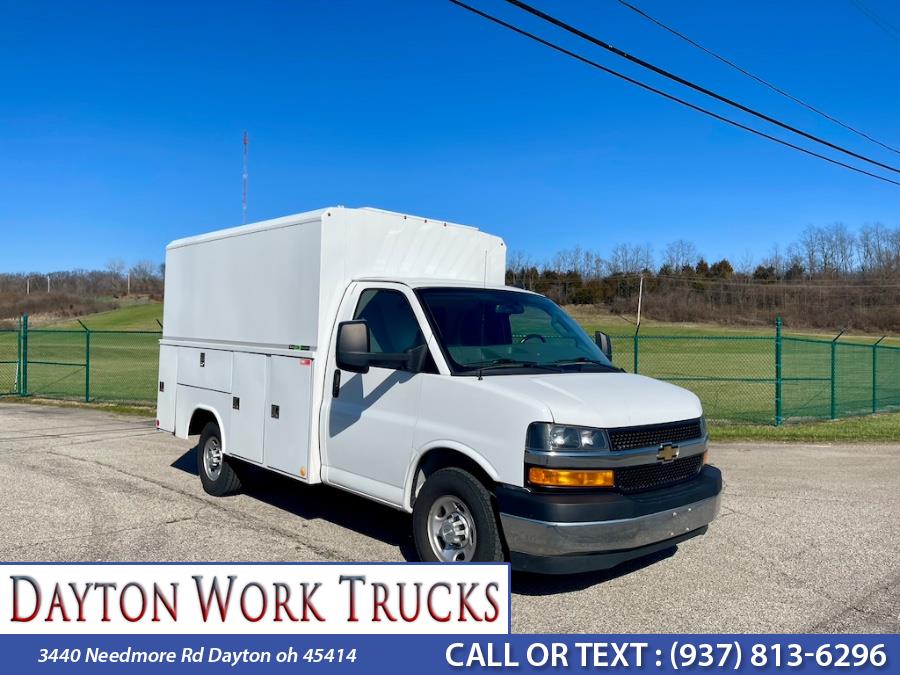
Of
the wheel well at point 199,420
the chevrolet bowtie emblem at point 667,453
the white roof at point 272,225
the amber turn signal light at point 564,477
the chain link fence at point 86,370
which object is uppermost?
the white roof at point 272,225

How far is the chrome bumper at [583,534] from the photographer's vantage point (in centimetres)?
466

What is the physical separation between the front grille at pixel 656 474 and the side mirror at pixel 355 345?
1.97 meters

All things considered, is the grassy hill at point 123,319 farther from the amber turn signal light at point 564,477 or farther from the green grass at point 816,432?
the amber turn signal light at point 564,477

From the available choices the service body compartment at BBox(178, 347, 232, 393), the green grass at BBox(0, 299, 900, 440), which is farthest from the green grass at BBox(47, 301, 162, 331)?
the service body compartment at BBox(178, 347, 232, 393)

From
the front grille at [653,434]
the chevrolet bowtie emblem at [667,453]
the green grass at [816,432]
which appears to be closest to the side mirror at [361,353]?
the front grille at [653,434]

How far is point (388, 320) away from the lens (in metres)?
6.21

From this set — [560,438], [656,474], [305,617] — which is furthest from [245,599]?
[656,474]

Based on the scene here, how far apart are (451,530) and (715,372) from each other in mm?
32594

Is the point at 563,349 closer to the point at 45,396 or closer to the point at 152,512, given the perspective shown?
the point at 152,512

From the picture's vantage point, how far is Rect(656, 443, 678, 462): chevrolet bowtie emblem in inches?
201

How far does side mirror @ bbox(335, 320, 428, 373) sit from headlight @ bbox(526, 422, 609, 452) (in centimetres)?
118

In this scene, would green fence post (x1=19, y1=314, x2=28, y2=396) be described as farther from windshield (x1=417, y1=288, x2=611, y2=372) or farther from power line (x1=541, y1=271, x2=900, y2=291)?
power line (x1=541, y1=271, x2=900, y2=291)

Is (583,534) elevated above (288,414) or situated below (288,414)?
below

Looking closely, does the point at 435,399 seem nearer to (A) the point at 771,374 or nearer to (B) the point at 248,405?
A: (B) the point at 248,405
